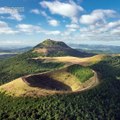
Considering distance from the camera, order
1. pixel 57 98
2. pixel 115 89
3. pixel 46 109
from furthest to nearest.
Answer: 1. pixel 115 89
2. pixel 57 98
3. pixel 46 109

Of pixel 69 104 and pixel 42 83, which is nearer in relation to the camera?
pixel 69 104

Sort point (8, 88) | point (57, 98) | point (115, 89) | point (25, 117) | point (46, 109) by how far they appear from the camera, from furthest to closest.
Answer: point (115, 89)
point (8, 88)
point (57, 98)
point (46, 109)
point (25, 117)

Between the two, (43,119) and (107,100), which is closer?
(43,119)

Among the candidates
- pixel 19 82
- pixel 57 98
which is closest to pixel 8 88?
pixel 19 82

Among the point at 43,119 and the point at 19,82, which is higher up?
the point at 19,82

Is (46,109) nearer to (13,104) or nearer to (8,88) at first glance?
(13,104)

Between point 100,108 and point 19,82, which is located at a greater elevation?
point 19,82

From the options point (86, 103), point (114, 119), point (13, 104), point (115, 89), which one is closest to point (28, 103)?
point (13, 104)

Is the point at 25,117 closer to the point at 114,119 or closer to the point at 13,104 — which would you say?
the point at 13,104

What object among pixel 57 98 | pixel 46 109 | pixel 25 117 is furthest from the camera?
pixel 57 98
